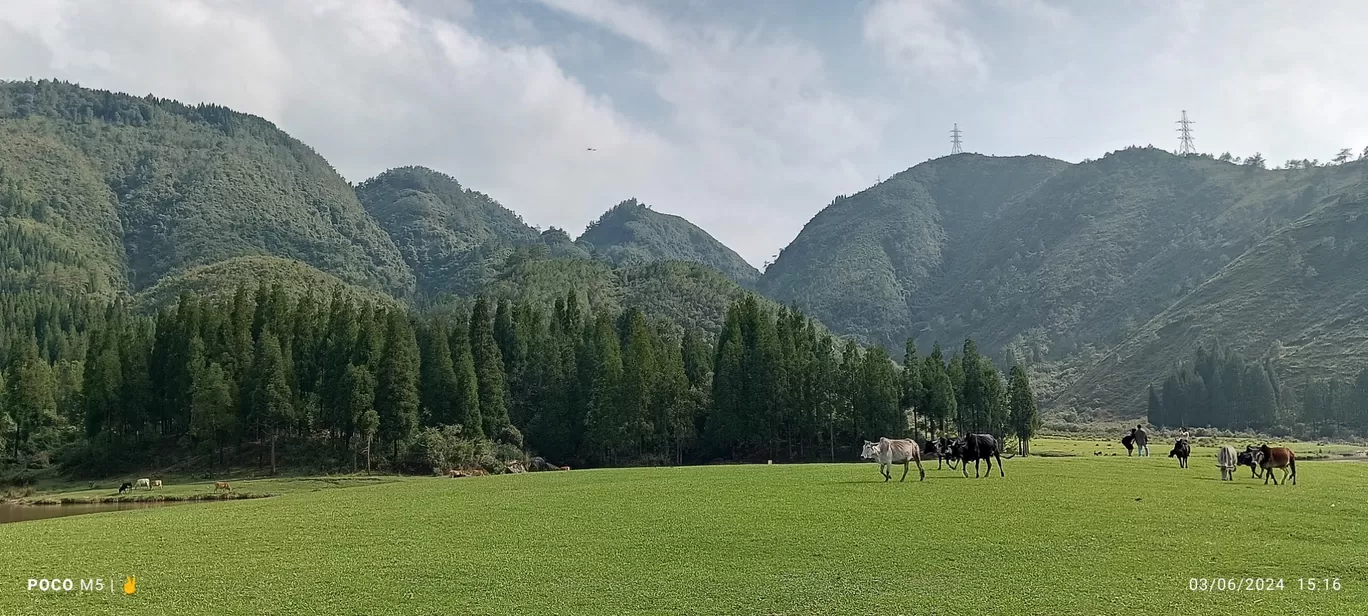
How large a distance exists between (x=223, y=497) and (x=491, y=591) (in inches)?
1597

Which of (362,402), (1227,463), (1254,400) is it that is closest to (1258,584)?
(1227,463)

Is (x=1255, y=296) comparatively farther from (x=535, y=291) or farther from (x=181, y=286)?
(x=181, y=286)

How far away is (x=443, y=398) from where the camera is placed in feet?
242

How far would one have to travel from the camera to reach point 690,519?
806 inches

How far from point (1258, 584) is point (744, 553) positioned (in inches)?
348

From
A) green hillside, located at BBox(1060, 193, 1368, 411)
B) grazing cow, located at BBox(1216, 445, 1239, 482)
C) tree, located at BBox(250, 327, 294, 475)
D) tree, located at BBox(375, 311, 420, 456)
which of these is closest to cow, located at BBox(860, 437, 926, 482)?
grazing cow, located at BBox(1216, 445, 1239, 482)

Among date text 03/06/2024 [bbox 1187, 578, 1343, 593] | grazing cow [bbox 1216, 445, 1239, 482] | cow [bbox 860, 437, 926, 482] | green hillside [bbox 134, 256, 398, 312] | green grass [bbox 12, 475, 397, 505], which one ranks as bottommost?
green grass [bbox 12, 475, 397, 505]

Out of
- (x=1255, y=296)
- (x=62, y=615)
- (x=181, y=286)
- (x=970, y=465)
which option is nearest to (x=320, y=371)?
(x=970, y=465)

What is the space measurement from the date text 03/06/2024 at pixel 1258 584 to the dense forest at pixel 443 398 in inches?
2349

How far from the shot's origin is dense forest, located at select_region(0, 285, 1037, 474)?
69.1 m

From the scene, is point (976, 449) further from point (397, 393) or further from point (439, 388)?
point (439, 388)

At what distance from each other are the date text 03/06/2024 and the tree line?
139m

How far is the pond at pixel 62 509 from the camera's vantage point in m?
43.1

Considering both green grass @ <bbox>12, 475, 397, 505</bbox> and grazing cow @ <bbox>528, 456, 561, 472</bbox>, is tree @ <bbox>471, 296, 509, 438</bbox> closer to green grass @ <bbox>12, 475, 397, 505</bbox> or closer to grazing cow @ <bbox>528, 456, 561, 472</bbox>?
grazing cow @ <bbox>528, 456, 561, 472</bbox>
